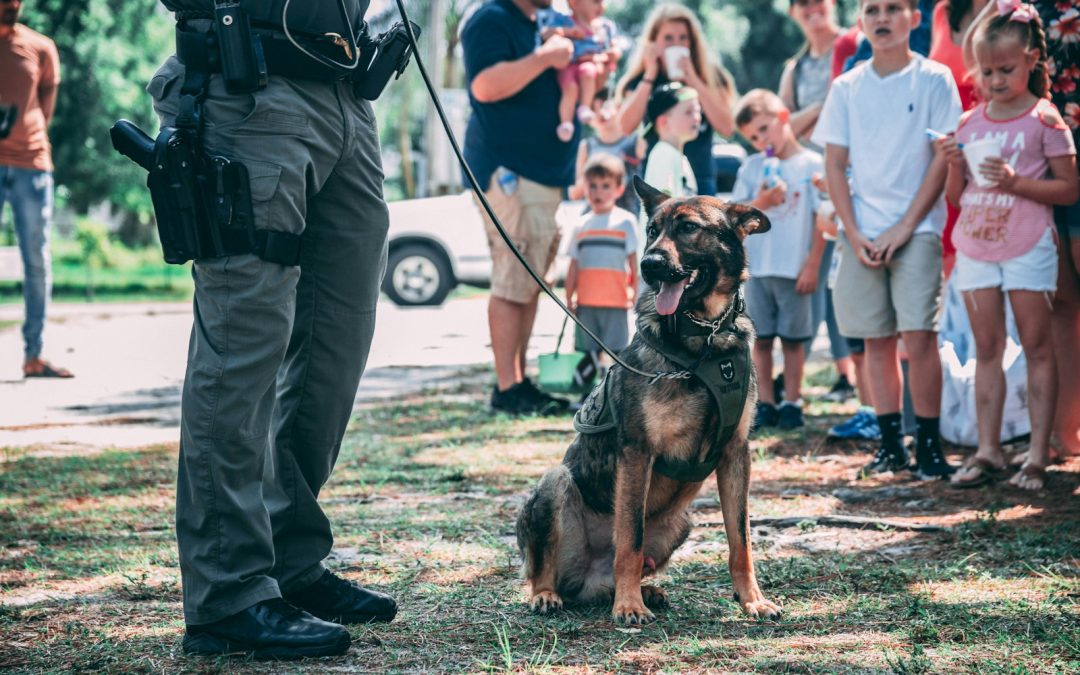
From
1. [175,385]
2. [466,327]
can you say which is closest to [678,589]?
[175,385]

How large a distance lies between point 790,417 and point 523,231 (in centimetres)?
202

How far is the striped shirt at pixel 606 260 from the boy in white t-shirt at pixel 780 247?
94 cm

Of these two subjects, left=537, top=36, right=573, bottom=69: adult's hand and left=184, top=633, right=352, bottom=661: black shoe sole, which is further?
left=537, top=36, right=573, bottom=69: adult's hand

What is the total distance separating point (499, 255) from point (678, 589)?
13.4ft

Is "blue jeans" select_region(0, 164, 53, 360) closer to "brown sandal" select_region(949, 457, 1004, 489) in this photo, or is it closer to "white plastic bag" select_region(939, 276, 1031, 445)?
"white plastic bag" select_region(939, 276, 1031, 445)

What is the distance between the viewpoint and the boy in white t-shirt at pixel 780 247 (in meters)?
7.38

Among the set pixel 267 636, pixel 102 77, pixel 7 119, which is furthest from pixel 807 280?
pixel 102 77

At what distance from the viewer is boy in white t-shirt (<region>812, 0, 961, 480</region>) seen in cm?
575

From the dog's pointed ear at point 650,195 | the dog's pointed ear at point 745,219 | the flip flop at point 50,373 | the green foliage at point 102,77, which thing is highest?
the green foliage at point 102,77

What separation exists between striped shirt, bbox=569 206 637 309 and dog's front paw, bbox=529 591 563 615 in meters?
4.44

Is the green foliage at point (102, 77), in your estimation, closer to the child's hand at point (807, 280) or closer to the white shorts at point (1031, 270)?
the child's hand at point (807, 280)

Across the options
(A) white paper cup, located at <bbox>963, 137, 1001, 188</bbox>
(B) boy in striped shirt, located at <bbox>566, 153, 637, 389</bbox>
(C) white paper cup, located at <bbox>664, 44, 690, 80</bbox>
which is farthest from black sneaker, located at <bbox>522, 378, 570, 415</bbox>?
(A) white paper cup, located at <bbox>963, 137, 1001, 188</bbox>

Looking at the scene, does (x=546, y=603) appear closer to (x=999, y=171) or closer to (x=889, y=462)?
(x=889, y=462)

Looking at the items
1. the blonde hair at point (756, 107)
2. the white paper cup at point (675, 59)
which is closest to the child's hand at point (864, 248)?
the blonde hair at point (756, 107)
